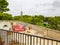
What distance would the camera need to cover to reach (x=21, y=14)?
17.7 metres

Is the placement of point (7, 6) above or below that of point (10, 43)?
above

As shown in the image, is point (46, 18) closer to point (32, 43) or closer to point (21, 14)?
point (21, 14)

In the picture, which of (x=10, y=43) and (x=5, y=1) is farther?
(x=5, y=1)

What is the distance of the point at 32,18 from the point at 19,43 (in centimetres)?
1311

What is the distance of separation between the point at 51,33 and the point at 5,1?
770 cm

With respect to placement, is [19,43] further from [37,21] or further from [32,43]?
[37,21]

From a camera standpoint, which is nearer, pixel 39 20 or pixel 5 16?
pixel 5 16

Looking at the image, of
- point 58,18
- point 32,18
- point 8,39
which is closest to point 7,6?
point 32,18

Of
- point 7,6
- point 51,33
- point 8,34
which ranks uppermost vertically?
point 7,6

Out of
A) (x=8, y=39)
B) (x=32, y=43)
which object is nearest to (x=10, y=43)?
(x=8, y=39)

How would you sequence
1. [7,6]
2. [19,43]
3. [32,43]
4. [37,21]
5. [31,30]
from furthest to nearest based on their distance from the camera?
[7,6] < [37,21] < [31,30] < [19,43] < [32,43]

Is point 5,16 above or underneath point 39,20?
above

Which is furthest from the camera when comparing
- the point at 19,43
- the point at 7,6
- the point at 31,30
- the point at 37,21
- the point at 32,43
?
the point at 7,6

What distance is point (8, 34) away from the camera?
396cm
